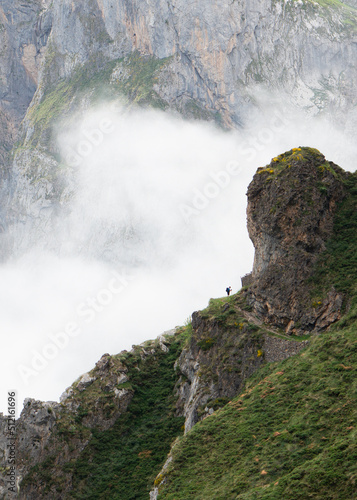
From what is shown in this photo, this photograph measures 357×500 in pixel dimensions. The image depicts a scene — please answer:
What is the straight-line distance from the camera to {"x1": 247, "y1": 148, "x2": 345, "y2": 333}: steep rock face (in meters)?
69.7

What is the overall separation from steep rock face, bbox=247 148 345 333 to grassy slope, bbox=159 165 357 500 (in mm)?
4820

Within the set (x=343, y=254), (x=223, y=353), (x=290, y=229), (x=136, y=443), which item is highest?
(x=290, y=229)

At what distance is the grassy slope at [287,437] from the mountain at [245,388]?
130 millimetres

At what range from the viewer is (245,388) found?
6688 cm

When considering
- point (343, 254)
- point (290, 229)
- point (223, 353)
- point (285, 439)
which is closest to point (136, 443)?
point (223, 353)

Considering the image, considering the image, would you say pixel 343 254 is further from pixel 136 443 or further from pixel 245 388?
pixel 136 443

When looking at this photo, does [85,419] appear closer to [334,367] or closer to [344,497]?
[334,367]

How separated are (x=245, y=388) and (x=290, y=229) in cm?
1803

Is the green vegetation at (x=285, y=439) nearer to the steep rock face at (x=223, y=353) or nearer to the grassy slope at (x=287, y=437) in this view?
the grassy slope at (x=287, y=437)

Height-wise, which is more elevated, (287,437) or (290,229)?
(290,229)

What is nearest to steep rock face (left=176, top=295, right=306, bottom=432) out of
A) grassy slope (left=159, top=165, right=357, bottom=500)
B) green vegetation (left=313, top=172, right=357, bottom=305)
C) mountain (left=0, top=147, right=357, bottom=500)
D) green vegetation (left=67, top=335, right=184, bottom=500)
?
mountain (left=0, top=147, right=357, bottom=500)

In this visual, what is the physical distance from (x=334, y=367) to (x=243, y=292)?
25.2 metres

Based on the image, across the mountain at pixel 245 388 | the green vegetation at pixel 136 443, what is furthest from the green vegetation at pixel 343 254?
the green vegetation at pixel 136 443

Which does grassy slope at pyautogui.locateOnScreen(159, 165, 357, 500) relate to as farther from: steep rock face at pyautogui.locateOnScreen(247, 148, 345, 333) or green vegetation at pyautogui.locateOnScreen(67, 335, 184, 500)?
green vegetation at pyautogui.locateOnScreen(67, 335, 184, 500)
